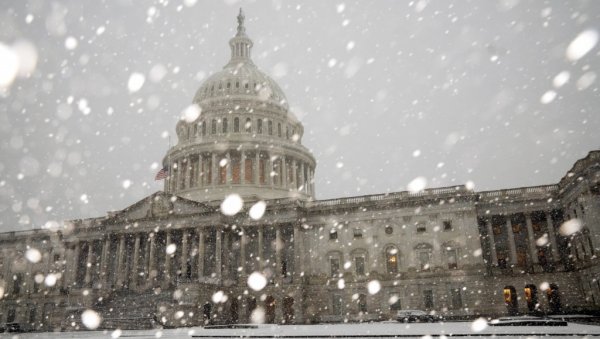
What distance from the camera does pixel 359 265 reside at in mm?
52938

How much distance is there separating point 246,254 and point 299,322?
36.8 feet

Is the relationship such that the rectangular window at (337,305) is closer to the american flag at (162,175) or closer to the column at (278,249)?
the column at (278,249)

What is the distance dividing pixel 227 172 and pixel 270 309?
83.4 ft

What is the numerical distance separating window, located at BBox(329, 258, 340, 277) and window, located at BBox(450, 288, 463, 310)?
12.2 m

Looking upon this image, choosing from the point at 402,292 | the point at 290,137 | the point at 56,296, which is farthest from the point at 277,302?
the point at 290,137

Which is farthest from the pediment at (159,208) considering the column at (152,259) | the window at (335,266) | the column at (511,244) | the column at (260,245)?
the column at (511,244)

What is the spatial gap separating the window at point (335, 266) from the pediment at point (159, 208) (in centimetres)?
1539

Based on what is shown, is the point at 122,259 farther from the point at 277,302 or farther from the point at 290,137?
the point at 290,137

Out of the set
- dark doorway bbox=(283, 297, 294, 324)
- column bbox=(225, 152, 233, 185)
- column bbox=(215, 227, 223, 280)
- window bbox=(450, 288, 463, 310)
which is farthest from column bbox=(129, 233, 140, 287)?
window bbox=(450, 288, 463, 310)

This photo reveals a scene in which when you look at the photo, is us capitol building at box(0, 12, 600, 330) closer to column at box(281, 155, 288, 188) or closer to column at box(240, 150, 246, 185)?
column at box(240, 150, 246, 185)

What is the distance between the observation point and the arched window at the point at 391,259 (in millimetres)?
51838

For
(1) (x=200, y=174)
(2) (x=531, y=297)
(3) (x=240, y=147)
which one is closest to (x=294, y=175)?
(3) (x=240, y=147)

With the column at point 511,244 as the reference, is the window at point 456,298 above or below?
below

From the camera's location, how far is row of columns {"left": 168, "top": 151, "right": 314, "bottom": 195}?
236ft
